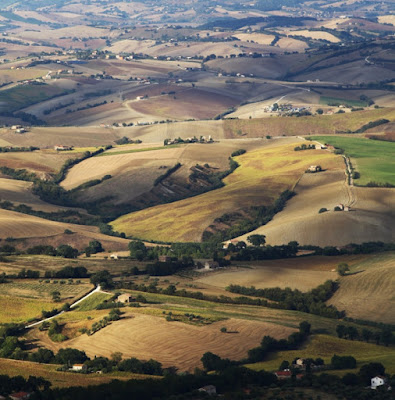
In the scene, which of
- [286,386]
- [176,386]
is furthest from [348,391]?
[176,386]

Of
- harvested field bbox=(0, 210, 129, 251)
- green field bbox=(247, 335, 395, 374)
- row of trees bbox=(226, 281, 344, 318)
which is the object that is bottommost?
harvested field bbox=(0, 210, 129, 251)

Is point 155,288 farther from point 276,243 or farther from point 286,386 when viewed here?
point 286,386

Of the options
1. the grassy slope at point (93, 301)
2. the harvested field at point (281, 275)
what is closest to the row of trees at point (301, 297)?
the harvested field at point (281, 275)

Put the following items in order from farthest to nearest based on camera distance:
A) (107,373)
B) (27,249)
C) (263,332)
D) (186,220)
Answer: (186,220) → (27,249) → (263,332) → (107,373)

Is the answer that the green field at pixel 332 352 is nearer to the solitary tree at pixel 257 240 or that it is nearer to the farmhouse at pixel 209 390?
the farmhouse at pixel 209 390

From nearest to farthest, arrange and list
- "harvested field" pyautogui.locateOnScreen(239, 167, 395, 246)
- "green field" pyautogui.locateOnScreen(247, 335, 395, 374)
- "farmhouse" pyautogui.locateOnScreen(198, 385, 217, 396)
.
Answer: "farmhouse" pyautogui.locateOnScreen(198, 385, 217, 396) < "green field" pyautogui.locateOnScreen(247, 335, 395, 374) < "harvested field" pyautogui.locateOnScreen(239, 167, 395, 246)

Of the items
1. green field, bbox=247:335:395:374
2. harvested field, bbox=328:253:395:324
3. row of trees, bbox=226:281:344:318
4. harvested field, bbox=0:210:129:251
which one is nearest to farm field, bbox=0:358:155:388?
green field, bbox=247:335:395:374

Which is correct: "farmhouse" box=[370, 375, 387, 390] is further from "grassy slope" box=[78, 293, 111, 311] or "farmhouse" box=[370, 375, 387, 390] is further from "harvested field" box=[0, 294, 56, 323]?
"harvested field" box=[0, 294, 56, 323]
